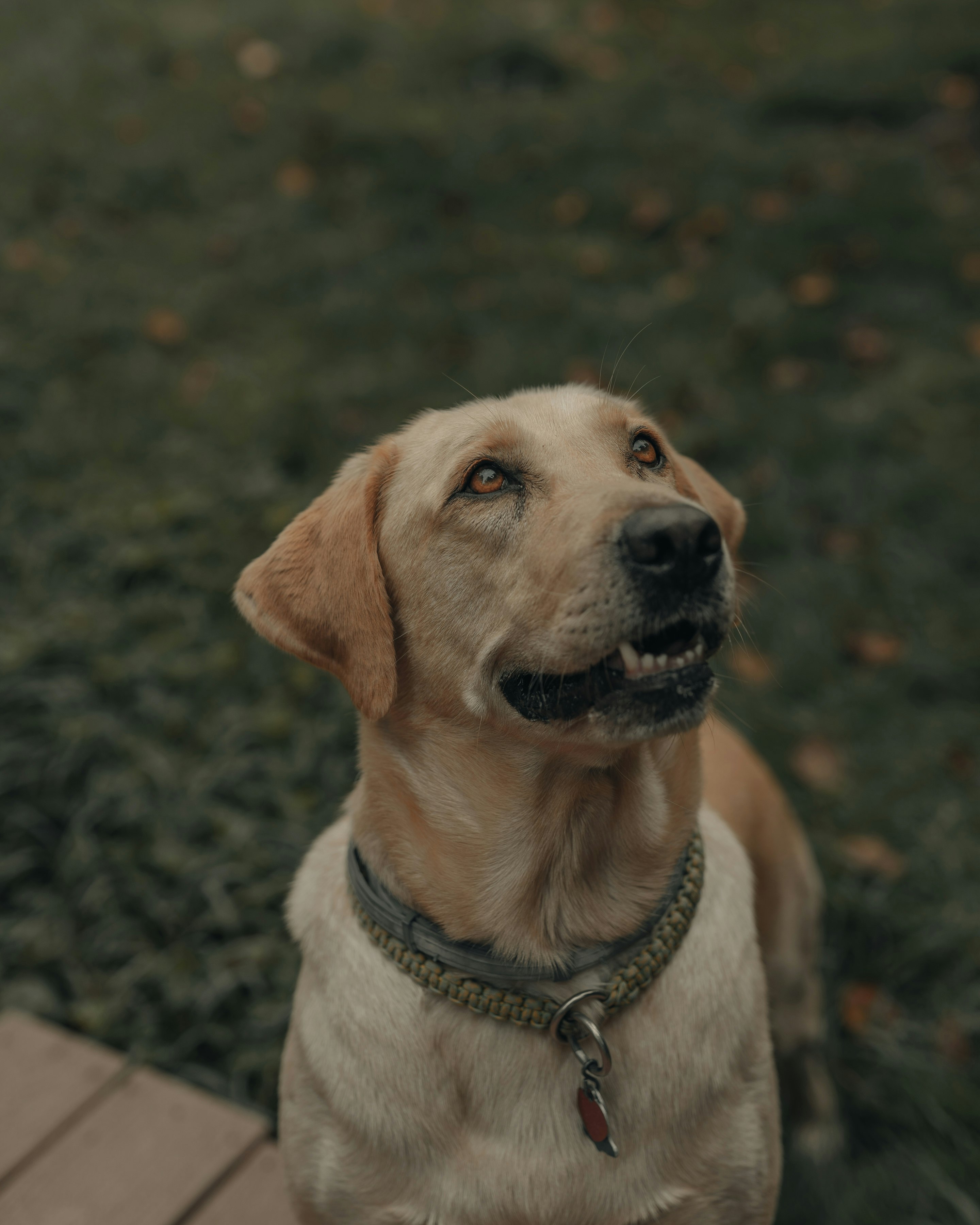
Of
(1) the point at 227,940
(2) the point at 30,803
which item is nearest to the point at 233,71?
(2) the point at 30,803

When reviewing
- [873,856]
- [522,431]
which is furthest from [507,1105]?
[873,856]

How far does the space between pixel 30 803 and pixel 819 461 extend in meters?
4.00

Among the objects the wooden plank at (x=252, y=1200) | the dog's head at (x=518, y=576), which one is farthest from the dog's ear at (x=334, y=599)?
the wooden plank at (x=252, y=1200)

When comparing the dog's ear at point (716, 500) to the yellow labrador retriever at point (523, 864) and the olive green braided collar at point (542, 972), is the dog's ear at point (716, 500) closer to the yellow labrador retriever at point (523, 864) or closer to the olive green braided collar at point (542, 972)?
the yellow labrador retriever at point (523, 864)

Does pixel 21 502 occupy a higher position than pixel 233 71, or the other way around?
pixel 233 71

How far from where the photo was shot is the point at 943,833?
372cm

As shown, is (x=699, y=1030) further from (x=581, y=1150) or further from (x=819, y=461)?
(x=819, y=461)

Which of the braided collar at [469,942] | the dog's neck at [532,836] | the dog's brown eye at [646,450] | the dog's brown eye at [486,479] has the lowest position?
the braided collar at [469,942]

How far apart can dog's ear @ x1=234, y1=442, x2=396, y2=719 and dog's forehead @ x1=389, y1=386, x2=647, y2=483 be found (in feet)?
0.54

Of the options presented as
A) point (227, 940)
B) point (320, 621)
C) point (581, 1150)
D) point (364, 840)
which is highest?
point (320, 621)

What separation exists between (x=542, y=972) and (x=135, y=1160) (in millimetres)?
1408

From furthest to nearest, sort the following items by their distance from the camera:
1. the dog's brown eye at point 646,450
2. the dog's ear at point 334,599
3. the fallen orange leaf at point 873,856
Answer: the fallen orange leaf at point 873,856 → the dog's brown eye at point 646,450 → the dog's ear at point 334,599

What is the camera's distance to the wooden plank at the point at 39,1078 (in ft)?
8.86

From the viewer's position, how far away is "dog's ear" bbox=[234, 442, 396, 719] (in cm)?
211
